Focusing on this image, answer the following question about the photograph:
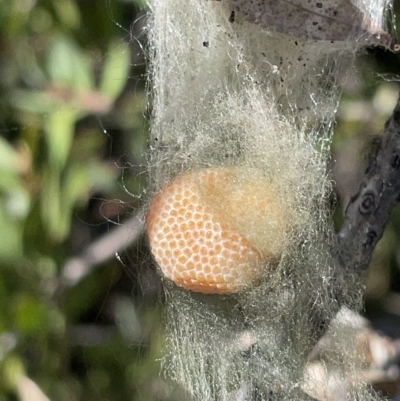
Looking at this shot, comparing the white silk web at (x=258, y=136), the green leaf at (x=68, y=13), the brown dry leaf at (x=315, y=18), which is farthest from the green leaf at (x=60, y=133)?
the brown dry leaf at (x=315, y=18)

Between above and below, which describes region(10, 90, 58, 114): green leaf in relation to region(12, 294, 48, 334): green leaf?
above

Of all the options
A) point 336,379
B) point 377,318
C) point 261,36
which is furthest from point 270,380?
point 261,36

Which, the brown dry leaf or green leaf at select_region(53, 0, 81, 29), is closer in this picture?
the brown dry leaf

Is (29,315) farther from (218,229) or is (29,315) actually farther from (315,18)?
(315,18)

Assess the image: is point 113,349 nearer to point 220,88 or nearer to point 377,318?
point 377,318

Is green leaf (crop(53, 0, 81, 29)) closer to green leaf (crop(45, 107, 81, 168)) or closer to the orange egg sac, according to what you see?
green leaf (crop(45, 107, 81, 168))

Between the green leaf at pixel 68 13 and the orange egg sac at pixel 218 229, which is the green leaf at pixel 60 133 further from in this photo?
the orange egg sac at pixel 218 229

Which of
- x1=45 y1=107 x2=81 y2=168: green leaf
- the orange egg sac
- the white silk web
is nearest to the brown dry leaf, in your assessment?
the white silk web

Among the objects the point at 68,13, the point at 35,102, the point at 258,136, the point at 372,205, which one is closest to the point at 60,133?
the point at 35,102
